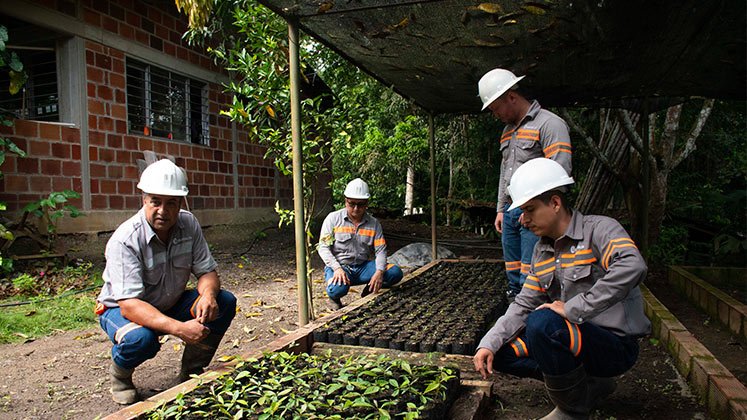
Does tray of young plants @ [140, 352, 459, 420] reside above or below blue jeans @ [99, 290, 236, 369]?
below

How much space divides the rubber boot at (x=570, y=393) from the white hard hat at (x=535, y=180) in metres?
0.80

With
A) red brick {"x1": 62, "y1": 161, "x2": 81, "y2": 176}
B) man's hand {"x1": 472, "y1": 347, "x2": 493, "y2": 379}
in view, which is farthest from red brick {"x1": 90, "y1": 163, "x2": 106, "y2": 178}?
man's hand {"x1": 472, "y1": 347, "x2": 493, "y2": 379}

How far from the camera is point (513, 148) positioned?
376 centimetres

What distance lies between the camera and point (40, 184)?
6.14m

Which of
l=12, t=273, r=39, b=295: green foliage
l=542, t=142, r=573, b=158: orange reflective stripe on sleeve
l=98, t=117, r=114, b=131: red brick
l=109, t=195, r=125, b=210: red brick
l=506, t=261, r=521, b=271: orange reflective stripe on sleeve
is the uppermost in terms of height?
l=98, t=117, r=114, b=131: red brick

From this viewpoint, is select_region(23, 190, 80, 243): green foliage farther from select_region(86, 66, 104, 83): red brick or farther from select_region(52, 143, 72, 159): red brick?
select_region(86, 66, 104, 83): red brick

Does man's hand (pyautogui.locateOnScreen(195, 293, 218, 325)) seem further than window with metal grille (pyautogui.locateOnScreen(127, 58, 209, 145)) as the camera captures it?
No

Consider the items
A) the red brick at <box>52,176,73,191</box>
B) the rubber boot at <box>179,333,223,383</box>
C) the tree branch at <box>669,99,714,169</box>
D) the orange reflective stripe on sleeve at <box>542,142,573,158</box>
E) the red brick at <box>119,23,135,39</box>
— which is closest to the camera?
the rubber boot at <box>179,333,223,383</box>

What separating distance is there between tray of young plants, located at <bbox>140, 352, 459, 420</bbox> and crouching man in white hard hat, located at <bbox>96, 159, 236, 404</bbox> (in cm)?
35

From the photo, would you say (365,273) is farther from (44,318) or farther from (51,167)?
(51,167)

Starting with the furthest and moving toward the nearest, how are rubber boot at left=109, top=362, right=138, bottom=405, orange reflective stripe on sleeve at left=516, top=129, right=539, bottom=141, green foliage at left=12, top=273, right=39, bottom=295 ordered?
green foliage at left=12, top=273, right=39, bottom=295 < orange reflective stripe on sleeve at left=516, top=129, right=539, bottom=141 < rubber boot at left=109, top=362, right=138, bottom=405

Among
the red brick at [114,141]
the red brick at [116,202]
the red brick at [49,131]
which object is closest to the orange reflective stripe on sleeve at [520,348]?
the red brick at [49,131]

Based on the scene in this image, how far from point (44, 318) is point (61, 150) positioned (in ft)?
8.53

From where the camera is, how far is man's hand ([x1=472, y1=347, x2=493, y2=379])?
2.42 metres
